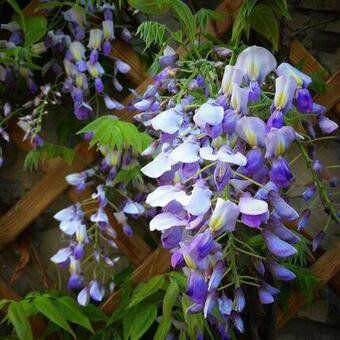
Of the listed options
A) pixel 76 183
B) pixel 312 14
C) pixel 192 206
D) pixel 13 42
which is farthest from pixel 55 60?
pixel 192 206

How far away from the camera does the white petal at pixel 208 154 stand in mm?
845

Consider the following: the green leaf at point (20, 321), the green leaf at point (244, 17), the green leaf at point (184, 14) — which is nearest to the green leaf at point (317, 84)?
the green leaf at point (244, 17)

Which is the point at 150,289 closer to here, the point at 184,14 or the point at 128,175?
the point at 128,175

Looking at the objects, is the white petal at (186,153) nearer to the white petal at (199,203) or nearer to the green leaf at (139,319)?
the white petal at (199,203)

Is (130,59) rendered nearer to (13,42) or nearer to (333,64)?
(13,42)

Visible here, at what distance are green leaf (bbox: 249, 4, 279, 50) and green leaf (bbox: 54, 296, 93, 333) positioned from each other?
717 millimetres

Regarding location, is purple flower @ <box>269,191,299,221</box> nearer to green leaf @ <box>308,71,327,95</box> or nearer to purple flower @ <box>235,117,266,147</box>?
purple flower @ <box>235,117,266,147</box>

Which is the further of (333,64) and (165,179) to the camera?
(333,64)

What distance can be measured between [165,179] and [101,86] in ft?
2.17

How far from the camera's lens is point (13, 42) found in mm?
1632

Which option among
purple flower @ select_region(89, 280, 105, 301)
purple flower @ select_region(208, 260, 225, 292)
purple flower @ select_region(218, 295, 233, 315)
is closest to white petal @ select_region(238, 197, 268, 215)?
purple flower @ select_region(208, 260, 225, 292)

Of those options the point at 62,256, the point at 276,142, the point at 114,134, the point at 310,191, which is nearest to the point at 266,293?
the point at 310,191

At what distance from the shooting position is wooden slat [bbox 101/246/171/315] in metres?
1.62

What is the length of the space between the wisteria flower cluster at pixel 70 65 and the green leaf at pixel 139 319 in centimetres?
52
